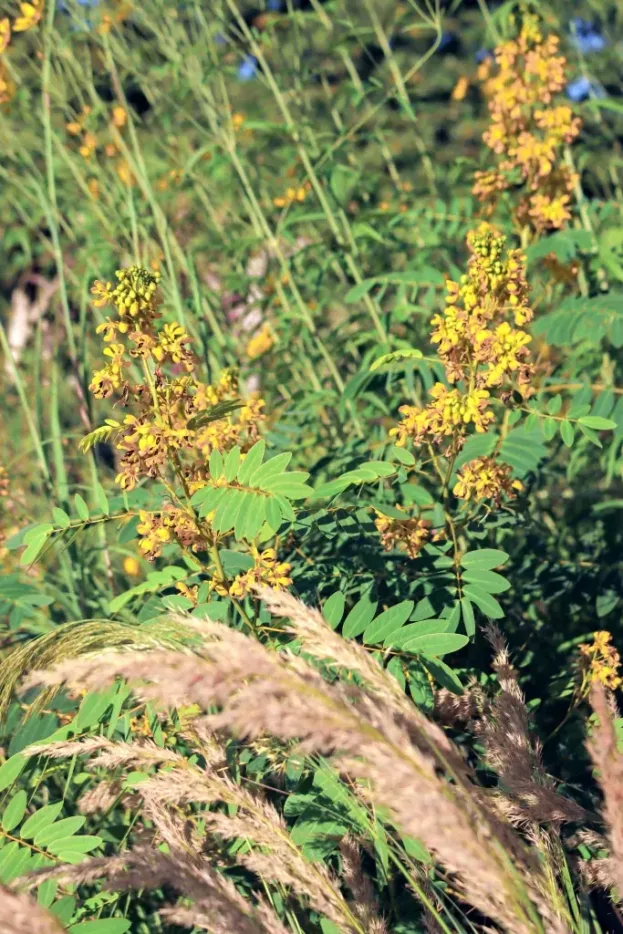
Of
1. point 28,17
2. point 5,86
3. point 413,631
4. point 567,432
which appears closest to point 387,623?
point 413,631

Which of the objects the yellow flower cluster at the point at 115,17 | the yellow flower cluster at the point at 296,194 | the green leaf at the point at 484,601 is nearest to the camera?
the green leaf at the point at 484,601

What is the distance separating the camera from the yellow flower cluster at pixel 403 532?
1678 millimetres

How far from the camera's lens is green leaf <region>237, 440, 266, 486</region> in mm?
1525

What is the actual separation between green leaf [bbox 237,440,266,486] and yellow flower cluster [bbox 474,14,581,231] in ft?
4.21

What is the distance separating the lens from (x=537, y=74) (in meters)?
2.56

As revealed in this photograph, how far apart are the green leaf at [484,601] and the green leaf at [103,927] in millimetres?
755

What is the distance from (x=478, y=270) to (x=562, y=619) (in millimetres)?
1048

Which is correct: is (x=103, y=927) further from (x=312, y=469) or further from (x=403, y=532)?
(x=312, y=469)

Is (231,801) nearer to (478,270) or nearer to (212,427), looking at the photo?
(212,427)

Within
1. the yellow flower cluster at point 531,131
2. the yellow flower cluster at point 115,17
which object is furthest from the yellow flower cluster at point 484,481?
the yellow flower cluster at point 115,17

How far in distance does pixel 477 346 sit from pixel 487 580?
1.40ft

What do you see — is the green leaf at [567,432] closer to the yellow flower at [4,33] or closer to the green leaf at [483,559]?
the green leaf at [483,559]

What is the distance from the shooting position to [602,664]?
1.73 m

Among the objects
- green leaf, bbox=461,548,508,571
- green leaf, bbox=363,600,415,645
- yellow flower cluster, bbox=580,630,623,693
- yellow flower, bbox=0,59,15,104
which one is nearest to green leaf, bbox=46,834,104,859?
green leaf, bbox=363,600,415,645
